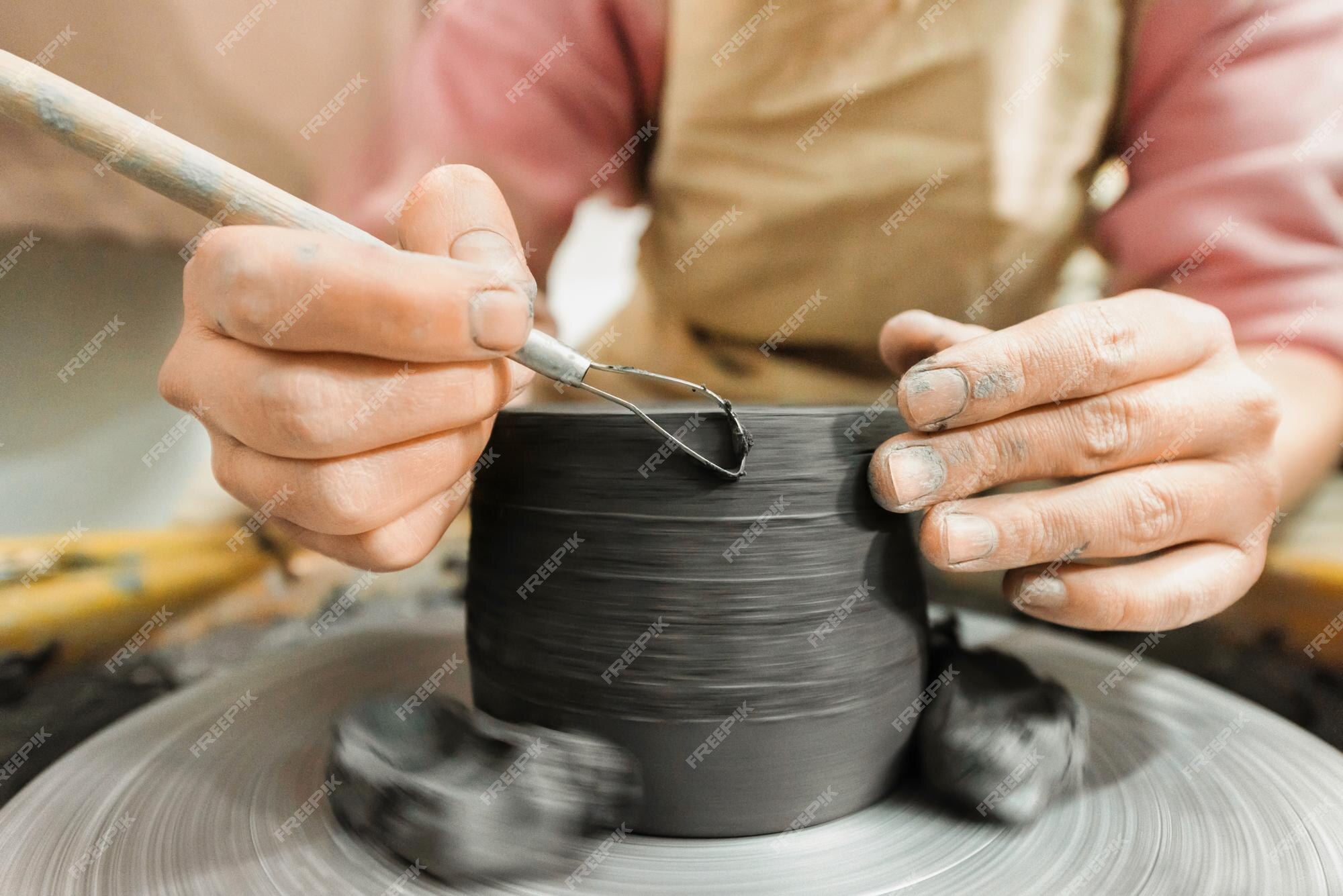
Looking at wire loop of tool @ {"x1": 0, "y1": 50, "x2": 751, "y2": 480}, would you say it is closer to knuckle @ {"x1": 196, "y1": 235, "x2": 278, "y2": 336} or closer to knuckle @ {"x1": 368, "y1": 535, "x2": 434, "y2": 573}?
knuckle @ {"x1": 196, "y1": 235, "x2": 278, "y2": 336}

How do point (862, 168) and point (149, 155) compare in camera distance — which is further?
point (862, 168)

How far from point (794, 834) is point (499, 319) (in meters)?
0.46

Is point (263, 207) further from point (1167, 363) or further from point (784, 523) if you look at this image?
point (1167, 363)

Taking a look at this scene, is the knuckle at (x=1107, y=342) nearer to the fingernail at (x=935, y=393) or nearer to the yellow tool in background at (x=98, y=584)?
the fingernail at (x=935, y=393)

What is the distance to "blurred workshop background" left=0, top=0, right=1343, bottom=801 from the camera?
985 millimetres

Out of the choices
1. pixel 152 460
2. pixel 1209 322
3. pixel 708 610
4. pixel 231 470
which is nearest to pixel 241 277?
pixel 231 470

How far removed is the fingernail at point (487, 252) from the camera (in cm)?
61

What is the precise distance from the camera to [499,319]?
0.53 meters

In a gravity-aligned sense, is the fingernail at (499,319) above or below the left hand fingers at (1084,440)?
above

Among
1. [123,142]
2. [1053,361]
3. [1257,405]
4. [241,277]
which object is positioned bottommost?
[1257,405]

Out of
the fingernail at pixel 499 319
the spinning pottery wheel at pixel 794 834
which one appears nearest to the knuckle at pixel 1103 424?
the spinning pottery wheel at pixel 794 834

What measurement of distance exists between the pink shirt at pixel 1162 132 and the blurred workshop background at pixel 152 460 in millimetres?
110

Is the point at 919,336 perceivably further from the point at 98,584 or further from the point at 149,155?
the point at 98,584

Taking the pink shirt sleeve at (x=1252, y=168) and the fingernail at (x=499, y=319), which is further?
the pink shirt sleeve at (x=1252, y=168)
